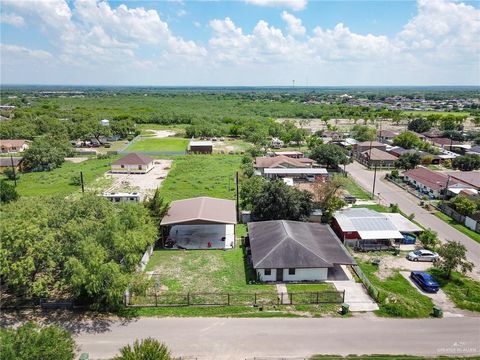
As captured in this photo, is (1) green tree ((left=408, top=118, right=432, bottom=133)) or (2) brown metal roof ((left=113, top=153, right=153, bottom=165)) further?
(1) green tree ((left=408, top=118, right=432, bottom=133))

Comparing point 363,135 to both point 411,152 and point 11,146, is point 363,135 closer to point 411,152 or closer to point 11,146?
point 411,152

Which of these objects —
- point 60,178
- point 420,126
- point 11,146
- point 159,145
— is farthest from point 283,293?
point 420,126

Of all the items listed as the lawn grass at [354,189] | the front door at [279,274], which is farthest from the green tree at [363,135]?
the front door at [279,274]

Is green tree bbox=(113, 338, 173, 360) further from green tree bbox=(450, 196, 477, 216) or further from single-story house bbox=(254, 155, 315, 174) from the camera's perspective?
single-story house bbox=(254, 155, 315, 174)

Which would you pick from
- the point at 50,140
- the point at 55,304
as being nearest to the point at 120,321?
the point at 55,304

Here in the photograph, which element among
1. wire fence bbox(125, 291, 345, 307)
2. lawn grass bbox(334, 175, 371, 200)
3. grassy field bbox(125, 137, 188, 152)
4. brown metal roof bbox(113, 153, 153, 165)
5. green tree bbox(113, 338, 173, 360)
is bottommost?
wire fence bbox(125, 291, 345, 307)

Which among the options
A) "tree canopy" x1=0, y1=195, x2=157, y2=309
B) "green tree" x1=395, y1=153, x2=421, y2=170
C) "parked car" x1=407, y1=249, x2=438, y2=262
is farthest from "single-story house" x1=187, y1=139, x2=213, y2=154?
"parked car" x1=407, y1=249, x2=438, y2=262

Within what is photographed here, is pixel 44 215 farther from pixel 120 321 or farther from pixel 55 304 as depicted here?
pixel 120 321
